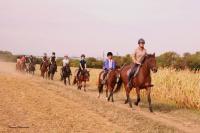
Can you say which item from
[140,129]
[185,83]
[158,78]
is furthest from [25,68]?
[140,129]

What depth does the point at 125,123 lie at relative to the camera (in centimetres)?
1349

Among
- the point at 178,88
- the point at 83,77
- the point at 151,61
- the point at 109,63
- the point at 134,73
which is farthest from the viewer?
the point at 83,77

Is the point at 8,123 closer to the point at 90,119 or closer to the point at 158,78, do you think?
the point at 90,119

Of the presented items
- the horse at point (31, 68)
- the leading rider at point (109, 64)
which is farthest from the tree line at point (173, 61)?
the leading rider at point (109, 64)

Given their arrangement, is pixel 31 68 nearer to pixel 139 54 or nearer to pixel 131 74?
pixel 131 74

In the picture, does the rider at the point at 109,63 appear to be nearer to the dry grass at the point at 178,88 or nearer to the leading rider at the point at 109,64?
the leading rider at the point at 109,64

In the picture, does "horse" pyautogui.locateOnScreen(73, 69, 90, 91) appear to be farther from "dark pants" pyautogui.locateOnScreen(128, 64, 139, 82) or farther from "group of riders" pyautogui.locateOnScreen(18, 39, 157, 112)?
"dark pants" pyautogui.locateOnScreen(128, 64, 139, 82)

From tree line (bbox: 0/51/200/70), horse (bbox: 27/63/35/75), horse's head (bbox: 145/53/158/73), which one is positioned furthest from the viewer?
horse (bbox: 27/63/35/75)

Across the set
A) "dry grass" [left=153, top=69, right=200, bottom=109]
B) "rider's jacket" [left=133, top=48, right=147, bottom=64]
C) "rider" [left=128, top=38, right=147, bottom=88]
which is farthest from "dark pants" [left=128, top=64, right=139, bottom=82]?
"dry grass" [left=153, top=69, right=200, bottom=109]

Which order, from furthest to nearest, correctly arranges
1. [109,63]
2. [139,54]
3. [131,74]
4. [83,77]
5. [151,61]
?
[83,77] → [109,63] → [131,74] → [139,54] → [151,61]

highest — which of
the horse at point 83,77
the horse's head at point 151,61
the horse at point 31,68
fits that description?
the horse's head at point 151,61

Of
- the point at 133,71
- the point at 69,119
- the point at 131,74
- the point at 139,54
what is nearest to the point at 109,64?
the point at 131,74

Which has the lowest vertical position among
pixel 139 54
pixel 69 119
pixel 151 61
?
pixel 69 119

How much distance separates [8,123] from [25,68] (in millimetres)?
34133
